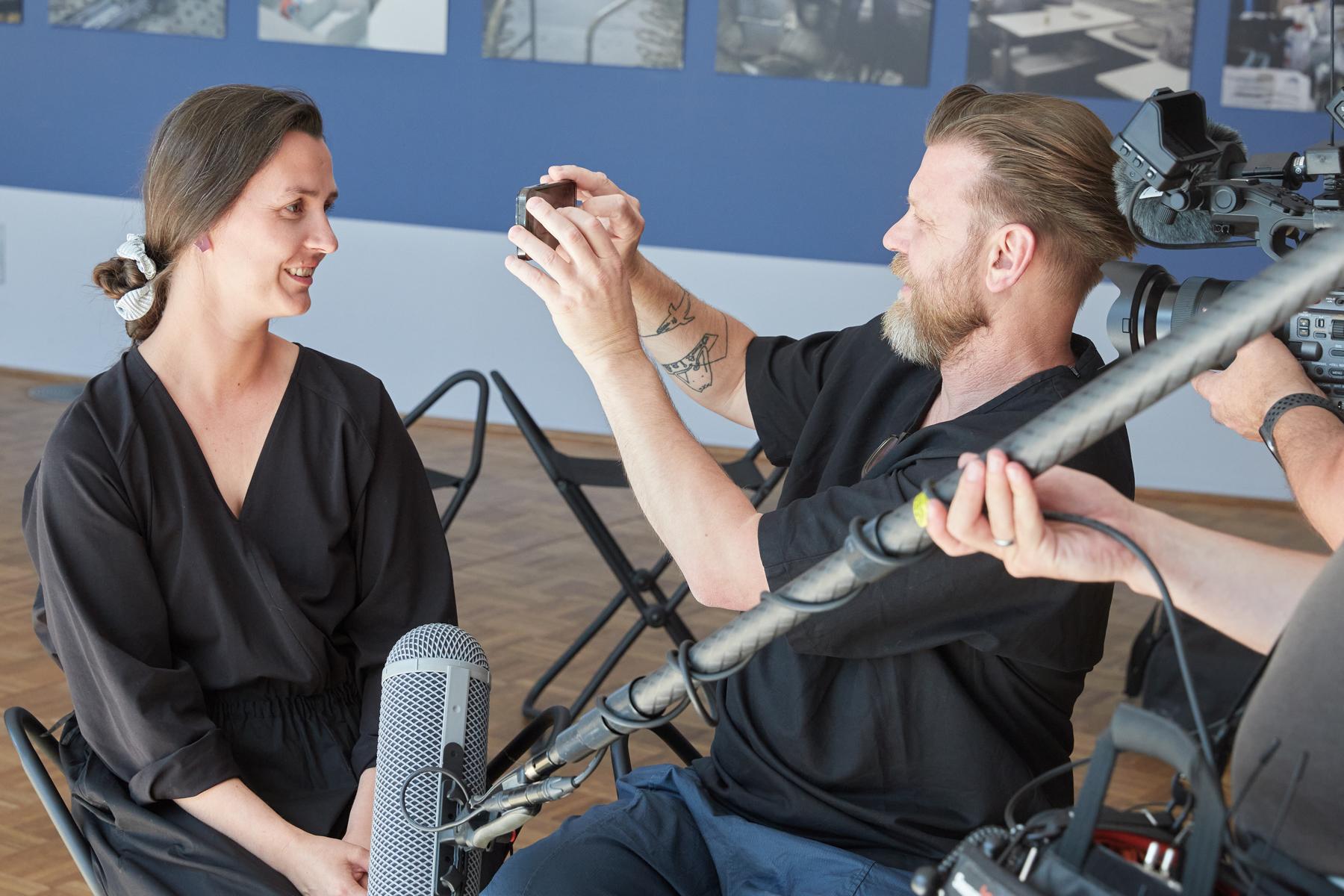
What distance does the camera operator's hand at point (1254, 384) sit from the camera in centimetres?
124

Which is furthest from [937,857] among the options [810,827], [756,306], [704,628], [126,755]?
[756,306]

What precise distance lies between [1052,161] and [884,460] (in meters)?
0.37

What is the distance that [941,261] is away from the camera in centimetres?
A: 153

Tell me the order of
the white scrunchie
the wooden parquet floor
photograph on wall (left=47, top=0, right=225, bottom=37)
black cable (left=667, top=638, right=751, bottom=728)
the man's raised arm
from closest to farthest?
black cable (left=667, top=638, right=751, bottom=728), the white scrunchie, the man's raised arm, the wooden parquet floor, photograph on wall (left=47, top=0, right=225, bottom=37)

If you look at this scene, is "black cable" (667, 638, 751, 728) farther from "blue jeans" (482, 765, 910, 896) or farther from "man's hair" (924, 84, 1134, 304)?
"man's hair" (924, 84, 1134, 304)

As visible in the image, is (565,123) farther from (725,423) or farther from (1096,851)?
(1096,851)

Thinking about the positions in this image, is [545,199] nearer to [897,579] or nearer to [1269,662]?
[897,579]

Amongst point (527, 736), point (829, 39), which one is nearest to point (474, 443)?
point (527, 736)

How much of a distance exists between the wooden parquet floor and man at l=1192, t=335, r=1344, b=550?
67.6 inches

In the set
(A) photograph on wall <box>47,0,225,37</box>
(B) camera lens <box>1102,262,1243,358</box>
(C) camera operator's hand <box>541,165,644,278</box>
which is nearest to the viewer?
(B) camera lens <box>1102,262,1243,358</box>

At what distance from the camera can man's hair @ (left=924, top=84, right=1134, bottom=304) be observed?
148 centimetres

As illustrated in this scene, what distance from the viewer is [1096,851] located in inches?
27.6

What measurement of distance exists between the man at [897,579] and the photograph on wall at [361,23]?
475 centimetres

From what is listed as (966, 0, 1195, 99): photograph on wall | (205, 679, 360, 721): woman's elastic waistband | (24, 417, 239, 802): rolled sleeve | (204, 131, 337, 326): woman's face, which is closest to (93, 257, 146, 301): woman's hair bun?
(204, 131, 337, 326): woman's face
